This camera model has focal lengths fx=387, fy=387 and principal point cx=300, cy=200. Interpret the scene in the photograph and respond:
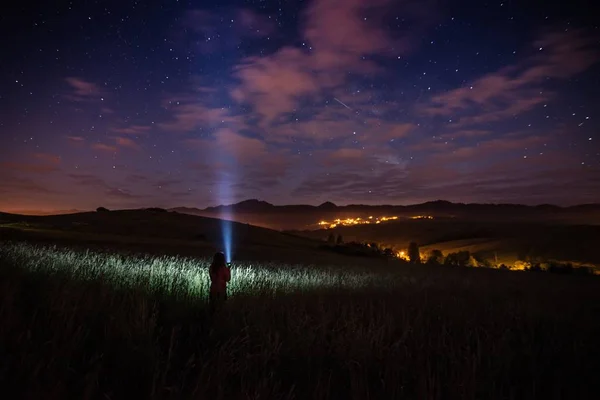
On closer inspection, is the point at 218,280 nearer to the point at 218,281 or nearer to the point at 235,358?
the point at 218,281

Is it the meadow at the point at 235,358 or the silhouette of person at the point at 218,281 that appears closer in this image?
the meadow at the point at 235,358

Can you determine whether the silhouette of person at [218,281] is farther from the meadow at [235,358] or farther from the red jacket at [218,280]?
A: the meadow at [235,358]

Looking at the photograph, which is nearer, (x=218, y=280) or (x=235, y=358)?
(x=235, y=358)

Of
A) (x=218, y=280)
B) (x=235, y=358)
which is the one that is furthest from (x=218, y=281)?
Answer: (x=235, y=358)

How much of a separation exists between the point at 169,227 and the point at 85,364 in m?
70.2

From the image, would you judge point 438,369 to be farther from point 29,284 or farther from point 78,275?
point 78,275

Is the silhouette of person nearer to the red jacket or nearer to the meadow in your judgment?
the red jacket

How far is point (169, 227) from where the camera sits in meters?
69.9

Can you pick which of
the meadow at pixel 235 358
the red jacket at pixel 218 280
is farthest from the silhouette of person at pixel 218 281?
the meadow at pixel 235 358

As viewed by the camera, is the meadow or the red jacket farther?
the red jacket

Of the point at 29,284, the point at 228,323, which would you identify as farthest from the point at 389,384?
the point at 29,284

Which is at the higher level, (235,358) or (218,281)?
(218,281)

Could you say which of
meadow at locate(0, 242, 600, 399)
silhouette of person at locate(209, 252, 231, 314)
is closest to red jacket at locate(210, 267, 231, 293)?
silhouette of person at locate(209, 252, 231, 314)

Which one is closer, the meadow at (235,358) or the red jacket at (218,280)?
the meadow at (235,358)
